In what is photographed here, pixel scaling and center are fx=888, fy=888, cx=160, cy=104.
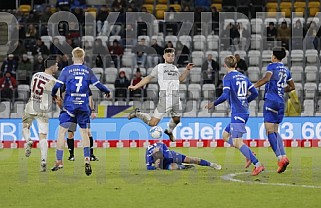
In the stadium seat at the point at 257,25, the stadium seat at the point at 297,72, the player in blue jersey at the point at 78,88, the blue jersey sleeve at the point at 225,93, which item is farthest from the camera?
the stadium seat at the point at 257,25

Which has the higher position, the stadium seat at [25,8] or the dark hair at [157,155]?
the stadium seat at [25,8]

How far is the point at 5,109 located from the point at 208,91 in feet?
19.7

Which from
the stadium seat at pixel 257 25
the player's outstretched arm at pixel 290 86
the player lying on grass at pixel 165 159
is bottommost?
the player lying on grass at pixel 165 159

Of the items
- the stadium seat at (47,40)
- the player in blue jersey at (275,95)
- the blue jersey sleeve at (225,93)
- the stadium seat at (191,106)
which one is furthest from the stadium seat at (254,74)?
the blue jersey sleeve at (225,93)

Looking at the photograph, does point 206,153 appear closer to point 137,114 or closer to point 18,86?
point 137,114

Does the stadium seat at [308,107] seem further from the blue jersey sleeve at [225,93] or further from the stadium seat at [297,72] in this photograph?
the blue jersey sleeve at [225,93]

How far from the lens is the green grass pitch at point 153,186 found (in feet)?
→ 38.4

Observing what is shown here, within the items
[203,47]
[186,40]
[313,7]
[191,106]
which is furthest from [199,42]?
[313,7]

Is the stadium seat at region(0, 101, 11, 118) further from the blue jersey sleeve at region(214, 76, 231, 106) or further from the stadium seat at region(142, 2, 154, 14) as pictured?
the blue jersey sleeve at region(214, 76, 231, 106)

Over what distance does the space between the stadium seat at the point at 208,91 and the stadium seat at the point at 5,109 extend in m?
5.79

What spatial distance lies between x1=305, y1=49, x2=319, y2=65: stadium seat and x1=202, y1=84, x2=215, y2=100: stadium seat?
3.29m

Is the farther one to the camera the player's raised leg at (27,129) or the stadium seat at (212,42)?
the stadium seat at (212,42)

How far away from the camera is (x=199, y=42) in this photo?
28.4 metres

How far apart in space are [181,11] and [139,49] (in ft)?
7.36
